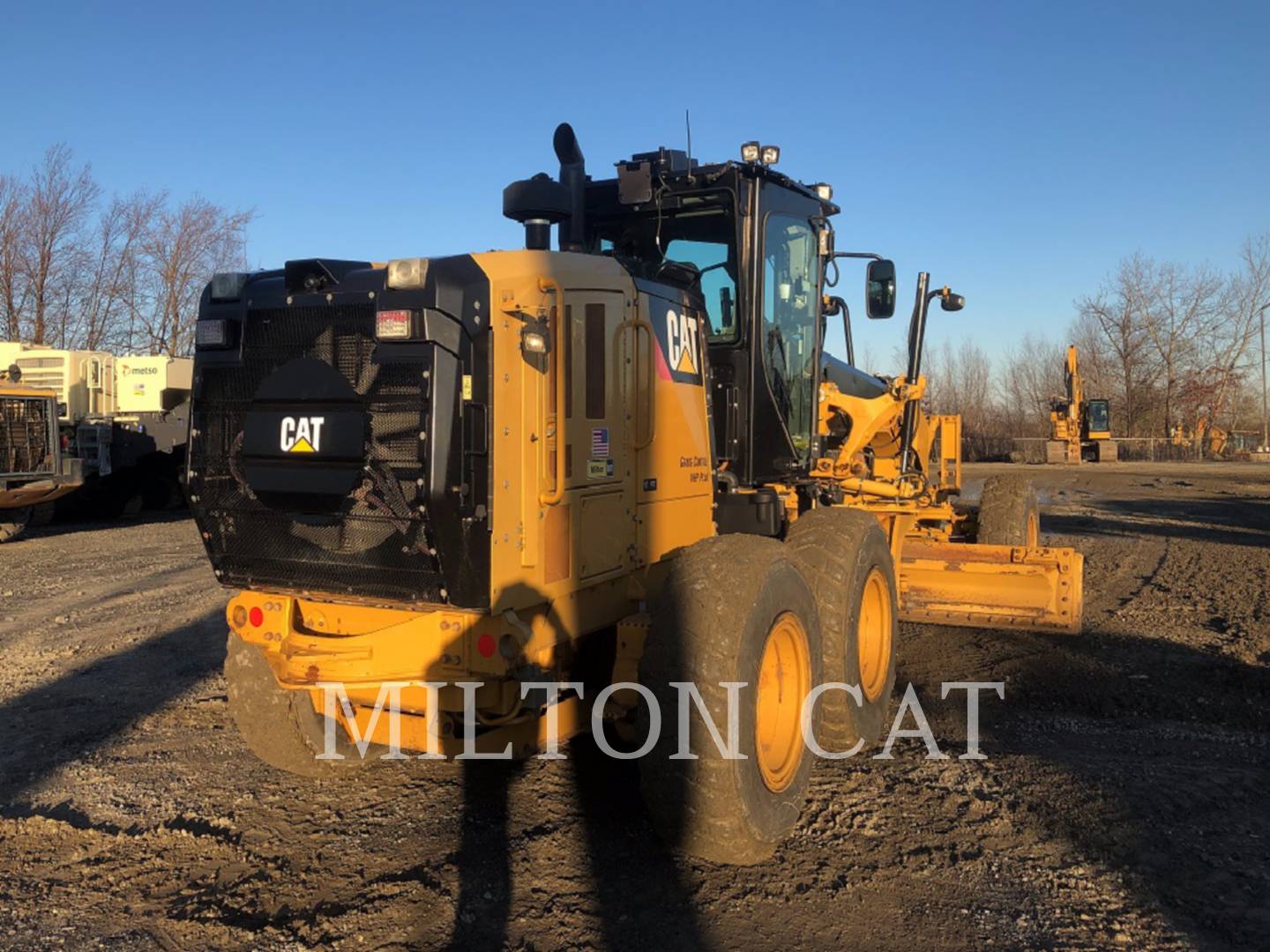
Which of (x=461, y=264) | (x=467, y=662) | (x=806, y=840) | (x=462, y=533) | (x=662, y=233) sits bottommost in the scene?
(x=806, y=840)

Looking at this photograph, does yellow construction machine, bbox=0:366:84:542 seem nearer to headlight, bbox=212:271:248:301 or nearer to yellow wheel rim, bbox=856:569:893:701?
headlight, bbox=212:271:248:301

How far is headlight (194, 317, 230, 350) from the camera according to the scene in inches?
148

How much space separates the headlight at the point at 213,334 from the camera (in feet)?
12.3

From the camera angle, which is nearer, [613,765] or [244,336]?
[244,336]

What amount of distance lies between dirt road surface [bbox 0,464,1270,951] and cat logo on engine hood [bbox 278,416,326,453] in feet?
5.57

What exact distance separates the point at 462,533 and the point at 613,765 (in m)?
2.10

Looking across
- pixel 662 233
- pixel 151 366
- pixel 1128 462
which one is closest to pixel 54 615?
pixel 662 233

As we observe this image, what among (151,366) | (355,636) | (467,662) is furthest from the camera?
(151,366)

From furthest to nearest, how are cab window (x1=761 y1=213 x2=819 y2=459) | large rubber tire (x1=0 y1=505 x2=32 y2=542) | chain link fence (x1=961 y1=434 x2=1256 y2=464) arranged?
chain link fence (x1=961 y1=434 x2=1256 y2=464) < large rubber tire (x1=0 y1=505 x2=32 y2=542) < cab window (x1=761 y1=213 x2=819 y2=459)

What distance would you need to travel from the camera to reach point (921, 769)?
4793 millimetres

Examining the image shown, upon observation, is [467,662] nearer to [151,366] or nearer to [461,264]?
[461,264]

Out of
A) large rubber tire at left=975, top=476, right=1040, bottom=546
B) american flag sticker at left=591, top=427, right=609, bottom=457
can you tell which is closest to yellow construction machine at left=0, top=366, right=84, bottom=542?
large rubber tire at left=975, top=476, right=1040, bottom=546

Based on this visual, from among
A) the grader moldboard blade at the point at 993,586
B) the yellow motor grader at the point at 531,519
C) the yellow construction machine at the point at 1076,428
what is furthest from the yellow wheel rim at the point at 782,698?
the yellow construction machine at the point at 1076,428

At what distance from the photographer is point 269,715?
14.6 ft
